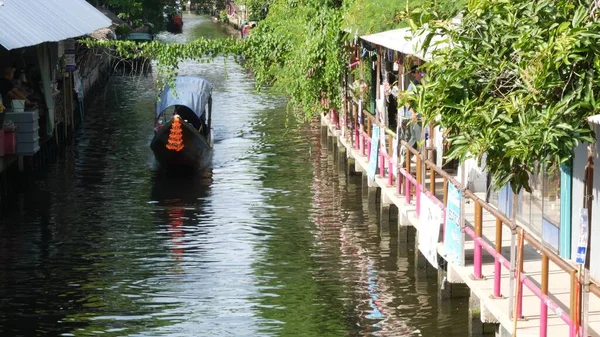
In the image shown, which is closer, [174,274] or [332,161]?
[174,274]

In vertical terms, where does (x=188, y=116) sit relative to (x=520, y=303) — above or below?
below

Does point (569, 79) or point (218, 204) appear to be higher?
point (569, 79)

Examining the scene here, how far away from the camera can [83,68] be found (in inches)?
1751

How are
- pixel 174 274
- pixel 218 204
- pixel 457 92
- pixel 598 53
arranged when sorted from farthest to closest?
1. pixel 218 204
2. pixel 174 274
3. pixel 457 92
4. pixel 598 53

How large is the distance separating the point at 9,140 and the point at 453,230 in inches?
471

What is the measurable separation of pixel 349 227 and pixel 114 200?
5.65 m

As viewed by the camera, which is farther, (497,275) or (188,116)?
(188,116)

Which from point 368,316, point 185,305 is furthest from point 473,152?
point 185,305

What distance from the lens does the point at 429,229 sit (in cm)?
1759

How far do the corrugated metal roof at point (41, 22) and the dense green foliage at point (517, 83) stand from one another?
12287mm

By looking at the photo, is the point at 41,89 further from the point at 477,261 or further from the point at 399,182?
the point at 477,261

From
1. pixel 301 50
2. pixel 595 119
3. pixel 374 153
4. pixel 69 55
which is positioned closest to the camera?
pixel 595 119

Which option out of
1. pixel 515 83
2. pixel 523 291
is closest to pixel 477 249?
pixel 523 291

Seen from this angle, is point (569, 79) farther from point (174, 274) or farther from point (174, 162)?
point (174, 162)
